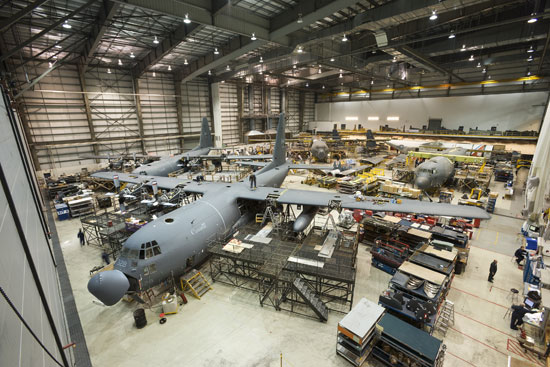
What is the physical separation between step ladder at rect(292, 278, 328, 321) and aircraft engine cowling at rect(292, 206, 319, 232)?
398 cm

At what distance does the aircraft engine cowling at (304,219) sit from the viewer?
1585 cm

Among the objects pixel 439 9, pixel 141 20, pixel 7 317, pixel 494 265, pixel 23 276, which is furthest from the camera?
pixel 141 20

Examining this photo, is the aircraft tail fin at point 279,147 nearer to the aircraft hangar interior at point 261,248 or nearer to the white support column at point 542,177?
the aircraft hangar interior at point 261,248

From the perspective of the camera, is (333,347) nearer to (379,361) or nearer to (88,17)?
(379,361)

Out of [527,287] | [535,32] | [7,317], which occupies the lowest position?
[527,287]

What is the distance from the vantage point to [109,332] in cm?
1139

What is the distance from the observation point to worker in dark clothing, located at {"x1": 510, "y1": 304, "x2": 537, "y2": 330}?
10.8 m

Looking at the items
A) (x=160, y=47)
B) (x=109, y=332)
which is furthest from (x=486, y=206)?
(x=160, y=47)

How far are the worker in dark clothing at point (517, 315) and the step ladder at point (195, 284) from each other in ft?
48.5

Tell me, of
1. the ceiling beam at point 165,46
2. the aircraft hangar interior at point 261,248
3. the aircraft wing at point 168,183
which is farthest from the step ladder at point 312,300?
the ceiling beam at point 165,46

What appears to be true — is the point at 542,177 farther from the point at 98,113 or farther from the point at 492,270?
the point at 98,113

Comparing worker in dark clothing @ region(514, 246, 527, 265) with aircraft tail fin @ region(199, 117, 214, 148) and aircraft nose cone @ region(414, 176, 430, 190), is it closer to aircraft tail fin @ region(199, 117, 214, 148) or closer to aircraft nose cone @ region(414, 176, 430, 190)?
aircraft nose cone @ region(414, 176, 430, 190)

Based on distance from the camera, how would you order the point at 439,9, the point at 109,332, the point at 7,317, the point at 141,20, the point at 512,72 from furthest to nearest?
the point at 512,72, the point at 141,20, the point at 439,9, the point at 109,332, the point at 7,317

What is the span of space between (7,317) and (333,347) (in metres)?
10.8
